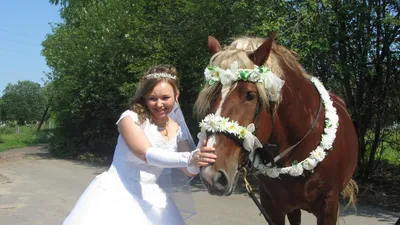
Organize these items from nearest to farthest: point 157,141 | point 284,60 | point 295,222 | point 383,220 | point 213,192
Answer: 1. point 213,192
2. point 284,60
3. point 157,141
4. point 295,222
5. point 383,220

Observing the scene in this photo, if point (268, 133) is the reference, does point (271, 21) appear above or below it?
above

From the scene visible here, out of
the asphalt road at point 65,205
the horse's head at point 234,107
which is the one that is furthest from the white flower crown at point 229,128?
the asphalt road at point 65,205

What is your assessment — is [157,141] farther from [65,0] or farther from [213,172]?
[65,0]

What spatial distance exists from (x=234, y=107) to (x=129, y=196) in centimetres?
110

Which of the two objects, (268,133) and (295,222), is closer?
(268,133)

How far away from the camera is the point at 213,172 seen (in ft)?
6.34

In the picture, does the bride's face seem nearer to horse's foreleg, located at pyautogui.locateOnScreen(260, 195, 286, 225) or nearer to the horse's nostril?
the horse's nostril

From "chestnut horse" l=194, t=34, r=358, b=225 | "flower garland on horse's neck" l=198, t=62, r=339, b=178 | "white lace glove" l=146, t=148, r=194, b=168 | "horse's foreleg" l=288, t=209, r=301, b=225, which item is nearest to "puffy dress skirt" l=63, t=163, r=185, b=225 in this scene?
"white lace glove" l=146, t=148, r=194, b=168

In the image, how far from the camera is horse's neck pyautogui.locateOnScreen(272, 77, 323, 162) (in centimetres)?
245

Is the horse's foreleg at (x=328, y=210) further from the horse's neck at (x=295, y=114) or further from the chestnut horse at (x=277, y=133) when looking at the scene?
the horse's neck at (x=295, y=114)

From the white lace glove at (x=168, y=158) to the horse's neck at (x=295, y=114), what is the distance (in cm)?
61

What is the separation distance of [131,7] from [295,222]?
10.6 meters

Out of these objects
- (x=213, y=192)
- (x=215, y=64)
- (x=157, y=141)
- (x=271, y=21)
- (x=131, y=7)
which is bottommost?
(x=213, y=192)

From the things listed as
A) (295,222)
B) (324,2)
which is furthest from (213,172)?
(324,2)
